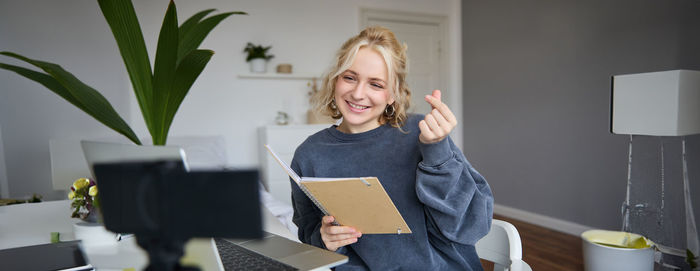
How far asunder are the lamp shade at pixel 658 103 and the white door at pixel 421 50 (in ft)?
7.60

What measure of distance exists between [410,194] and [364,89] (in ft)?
0.94

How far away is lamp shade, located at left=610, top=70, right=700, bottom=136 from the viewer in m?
2.07

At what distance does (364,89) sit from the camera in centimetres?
101

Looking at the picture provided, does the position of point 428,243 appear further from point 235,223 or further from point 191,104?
point 191,104

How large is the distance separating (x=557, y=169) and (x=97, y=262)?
11.5 feet

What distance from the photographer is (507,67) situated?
392cm

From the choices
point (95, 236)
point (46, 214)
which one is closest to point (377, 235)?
point (95, 236)

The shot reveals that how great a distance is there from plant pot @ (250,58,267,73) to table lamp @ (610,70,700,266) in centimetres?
268

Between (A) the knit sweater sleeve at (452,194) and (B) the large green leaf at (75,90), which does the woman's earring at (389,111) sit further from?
(B) the large green leaf at (75,90)

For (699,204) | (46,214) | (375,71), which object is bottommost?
(699,204)

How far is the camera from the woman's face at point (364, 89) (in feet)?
3.29

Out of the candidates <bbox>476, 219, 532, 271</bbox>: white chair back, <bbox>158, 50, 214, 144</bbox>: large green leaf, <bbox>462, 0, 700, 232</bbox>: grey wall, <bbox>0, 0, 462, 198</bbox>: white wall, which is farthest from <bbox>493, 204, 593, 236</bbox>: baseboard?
<bbox>158, 50, 214, 144</bbox>: large green leaf

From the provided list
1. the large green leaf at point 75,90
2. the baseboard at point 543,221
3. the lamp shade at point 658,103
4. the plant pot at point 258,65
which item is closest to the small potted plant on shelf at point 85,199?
the large green leaf at point 75,90

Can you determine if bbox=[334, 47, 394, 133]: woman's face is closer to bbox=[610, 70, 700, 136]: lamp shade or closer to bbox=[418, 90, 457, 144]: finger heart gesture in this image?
bbox=[418, 90, 457, 144]: finger heart gesture
